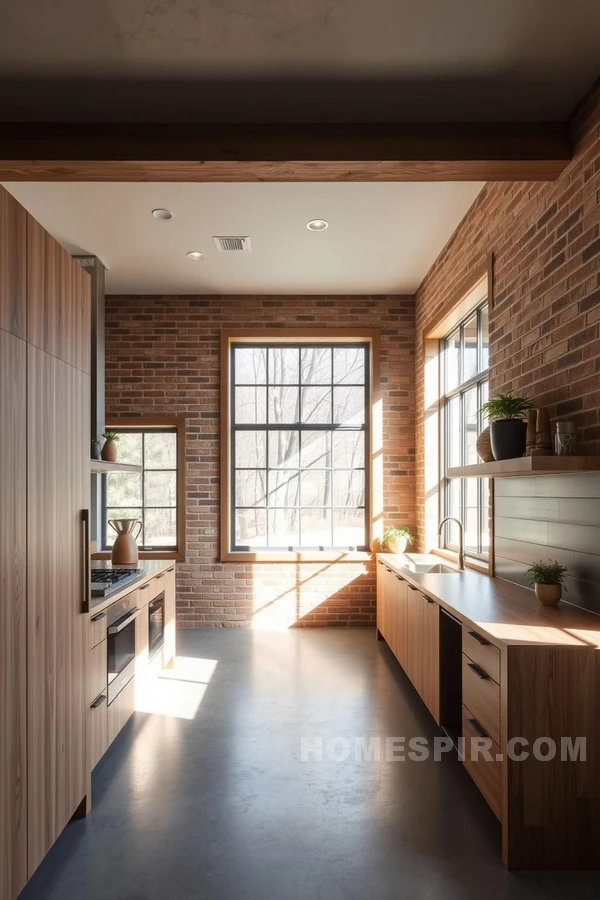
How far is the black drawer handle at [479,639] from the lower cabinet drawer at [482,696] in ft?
0.35

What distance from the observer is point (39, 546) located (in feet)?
6.66

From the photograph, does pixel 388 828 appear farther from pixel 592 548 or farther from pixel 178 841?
pixel 592 548

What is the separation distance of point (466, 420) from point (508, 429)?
1.76 meters

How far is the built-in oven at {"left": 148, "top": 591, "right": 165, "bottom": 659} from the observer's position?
3727 millimetres

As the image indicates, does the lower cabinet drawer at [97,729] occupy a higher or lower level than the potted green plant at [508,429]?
lower

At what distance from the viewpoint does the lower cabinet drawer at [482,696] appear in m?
2.18

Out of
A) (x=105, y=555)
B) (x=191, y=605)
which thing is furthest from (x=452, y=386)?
(x=105, y=555)

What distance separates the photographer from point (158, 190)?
3547 millimetres

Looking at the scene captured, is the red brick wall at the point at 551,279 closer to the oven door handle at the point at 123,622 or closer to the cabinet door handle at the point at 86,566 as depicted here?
the cabinet door handle at the point at 86,566

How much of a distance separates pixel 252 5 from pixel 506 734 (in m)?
2.78

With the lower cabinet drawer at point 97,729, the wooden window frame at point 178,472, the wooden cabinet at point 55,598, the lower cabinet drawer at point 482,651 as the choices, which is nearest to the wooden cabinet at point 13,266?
the wooden cabinet at point 55,598

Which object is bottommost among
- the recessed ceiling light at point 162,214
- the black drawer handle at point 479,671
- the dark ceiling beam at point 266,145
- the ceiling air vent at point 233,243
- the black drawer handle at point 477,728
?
the black drawer handle at point 477,728

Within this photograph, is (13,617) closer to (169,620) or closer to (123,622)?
(123,622)

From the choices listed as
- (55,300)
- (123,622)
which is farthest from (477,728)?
(55,300)
